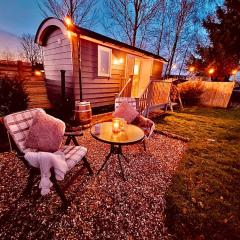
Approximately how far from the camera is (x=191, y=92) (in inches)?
370

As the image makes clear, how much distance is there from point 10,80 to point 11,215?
3.41m

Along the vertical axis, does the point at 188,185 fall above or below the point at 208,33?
below

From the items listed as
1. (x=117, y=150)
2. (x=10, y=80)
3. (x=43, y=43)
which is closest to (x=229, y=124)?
(x=117, y=150)

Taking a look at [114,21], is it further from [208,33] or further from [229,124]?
[229,124]

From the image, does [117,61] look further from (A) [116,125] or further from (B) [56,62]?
(A) [116,125]

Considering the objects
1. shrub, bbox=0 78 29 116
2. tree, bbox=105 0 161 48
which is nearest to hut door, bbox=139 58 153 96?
tree, bbox=105 0 161 48

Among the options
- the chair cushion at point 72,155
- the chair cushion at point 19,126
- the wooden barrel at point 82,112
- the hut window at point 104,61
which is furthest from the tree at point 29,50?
the chair cushion at point 72,155

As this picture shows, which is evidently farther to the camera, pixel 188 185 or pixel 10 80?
pixel 10 80

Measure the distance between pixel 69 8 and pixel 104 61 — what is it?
27.1ft

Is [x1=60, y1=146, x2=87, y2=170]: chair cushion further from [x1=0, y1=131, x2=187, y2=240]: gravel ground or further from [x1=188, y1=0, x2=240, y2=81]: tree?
[x1=188, y1=0, x2=240, y2=81]: tree

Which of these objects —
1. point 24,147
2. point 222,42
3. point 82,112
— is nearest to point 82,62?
point 82,112

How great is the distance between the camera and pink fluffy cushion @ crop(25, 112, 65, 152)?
2.09 metres

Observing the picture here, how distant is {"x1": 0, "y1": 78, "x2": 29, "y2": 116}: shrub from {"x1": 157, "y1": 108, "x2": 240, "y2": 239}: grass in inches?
159

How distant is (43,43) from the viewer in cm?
643
